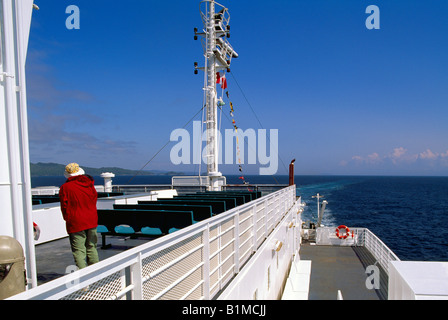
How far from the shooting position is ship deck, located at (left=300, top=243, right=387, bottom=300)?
12820mm

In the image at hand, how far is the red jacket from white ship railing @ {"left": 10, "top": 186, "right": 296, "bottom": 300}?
1506mm

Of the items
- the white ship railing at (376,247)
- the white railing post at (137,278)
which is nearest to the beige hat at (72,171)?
the white railing post at (137,278)

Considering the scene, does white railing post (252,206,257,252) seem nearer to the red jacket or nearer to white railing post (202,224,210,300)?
white railing post (202,224,210,300)

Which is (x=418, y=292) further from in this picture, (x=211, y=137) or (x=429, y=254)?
(x=429, y=254)

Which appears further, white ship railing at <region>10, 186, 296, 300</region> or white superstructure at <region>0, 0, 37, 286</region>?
white superstructure at <region>0, 0, 37, 286</region>

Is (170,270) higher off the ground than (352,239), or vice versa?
(170,270)

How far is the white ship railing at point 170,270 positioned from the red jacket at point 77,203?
1.51 m

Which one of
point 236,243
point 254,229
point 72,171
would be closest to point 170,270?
point 72,171

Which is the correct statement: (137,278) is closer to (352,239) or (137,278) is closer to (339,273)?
(339,273)

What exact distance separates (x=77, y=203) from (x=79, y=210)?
9 centimetres

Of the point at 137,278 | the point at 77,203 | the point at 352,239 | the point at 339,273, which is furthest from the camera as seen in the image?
the point at 352,239

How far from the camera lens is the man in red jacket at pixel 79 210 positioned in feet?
12.5

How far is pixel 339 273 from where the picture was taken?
1541 centimetres

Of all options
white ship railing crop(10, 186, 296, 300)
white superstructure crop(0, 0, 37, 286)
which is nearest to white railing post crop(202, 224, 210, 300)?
white ship railing crop(10, 186, 296, 300)
